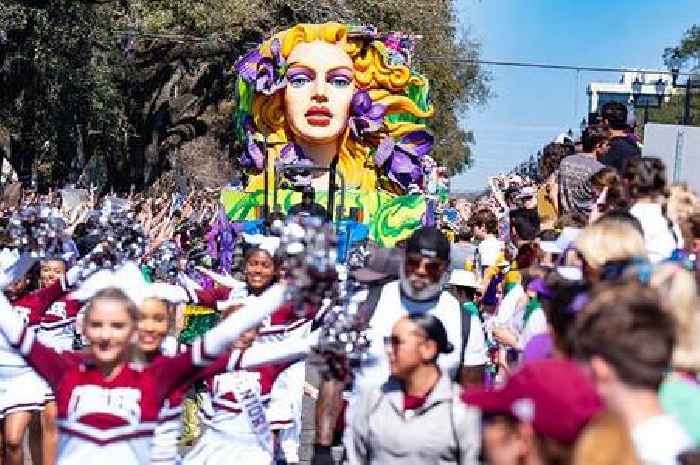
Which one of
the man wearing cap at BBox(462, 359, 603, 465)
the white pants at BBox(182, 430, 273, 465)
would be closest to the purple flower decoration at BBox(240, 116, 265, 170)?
the white pants at BBox(182, 430, 273, 465)

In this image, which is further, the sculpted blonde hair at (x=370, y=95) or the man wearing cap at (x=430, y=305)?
the sculpted blonde hair at (x=370, y=95)

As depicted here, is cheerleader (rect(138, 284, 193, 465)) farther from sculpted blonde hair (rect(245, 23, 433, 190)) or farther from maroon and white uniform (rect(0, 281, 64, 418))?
sculpted blonde hair (rect(245, 23, 433, 190))

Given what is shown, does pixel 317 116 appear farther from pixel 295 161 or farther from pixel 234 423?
pixel 234 423

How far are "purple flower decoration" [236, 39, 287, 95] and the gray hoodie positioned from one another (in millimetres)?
12335

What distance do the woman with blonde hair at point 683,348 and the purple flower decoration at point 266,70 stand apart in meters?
13.5

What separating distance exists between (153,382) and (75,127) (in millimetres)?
22889

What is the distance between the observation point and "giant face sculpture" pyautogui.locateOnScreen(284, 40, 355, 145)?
1800 cm

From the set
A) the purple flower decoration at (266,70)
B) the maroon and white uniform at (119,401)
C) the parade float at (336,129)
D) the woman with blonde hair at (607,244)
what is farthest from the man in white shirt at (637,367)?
the purple flower decoration at (266,70)

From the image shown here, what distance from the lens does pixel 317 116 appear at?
59.5ft

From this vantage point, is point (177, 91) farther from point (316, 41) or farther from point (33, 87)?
point (316, 41)

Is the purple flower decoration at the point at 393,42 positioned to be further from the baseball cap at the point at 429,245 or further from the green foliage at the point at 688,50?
the green foliage at the point at 688,50

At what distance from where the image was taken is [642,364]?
369 centimetres

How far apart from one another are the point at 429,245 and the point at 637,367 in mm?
3483

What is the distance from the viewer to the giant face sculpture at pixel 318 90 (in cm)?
1800
